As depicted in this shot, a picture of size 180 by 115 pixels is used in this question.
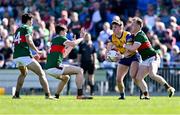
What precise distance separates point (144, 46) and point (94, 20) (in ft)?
37.8

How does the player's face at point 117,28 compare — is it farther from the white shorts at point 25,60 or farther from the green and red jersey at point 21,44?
the white shorts at point 25,60

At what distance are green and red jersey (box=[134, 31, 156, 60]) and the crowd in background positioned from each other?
7742 mm

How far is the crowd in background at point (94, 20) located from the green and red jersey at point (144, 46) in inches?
305

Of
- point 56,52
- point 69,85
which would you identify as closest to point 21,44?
point 56,52

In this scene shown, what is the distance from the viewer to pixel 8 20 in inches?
1358

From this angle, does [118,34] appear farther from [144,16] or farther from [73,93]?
[144,16]

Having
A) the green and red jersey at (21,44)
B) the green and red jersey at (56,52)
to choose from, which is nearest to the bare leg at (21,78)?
the green and red jersey at (21,44)

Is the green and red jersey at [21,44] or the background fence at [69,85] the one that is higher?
the green and red jersey at [21,44]

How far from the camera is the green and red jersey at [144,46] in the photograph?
71.9 feet

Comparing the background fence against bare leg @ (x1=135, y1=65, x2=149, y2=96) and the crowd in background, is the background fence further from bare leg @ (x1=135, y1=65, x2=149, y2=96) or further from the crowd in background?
bare leg @ (x1=135, y1=65, x2=149, y2=96)

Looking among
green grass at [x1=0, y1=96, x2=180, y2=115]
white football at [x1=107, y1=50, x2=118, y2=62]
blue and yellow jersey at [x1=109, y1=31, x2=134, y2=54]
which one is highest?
blue and yellow jersey at [x1=109, y1=31, x2=134, y2=54]

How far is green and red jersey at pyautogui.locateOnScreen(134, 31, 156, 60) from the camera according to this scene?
2191 cm

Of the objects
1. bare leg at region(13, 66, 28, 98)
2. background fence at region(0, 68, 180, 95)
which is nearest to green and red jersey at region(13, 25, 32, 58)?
bare leg at region(13, 66, 28, 98)

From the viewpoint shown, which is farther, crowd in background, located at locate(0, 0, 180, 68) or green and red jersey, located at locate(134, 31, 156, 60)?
crowd in background, located at locate(0, 0, 180, 68)
